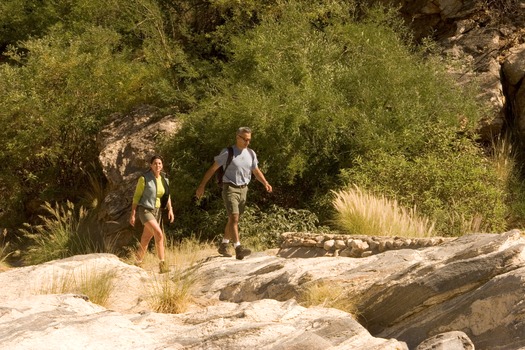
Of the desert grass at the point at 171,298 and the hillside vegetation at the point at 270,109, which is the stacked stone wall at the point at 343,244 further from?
the desert grass at the point at 171,298

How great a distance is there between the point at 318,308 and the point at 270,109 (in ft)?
27.9

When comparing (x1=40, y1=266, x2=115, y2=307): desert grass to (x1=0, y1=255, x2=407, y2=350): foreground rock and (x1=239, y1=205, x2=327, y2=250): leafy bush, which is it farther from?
(x1=239, y1=205, x2=327, y2=250): leafy bush

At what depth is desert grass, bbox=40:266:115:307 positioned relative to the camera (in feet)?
29.6

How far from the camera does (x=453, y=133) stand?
1555 cm

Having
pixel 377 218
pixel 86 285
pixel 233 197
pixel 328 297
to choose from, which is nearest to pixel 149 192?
pixel 233 197

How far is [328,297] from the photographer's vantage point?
8656mm

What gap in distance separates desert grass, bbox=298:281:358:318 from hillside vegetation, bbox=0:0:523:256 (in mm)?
4828

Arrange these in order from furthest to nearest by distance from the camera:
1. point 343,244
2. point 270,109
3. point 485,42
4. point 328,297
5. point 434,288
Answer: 1. point 485,42
2. point 270,109
3. point 343,244
4. point 328,297
5. point 434,288

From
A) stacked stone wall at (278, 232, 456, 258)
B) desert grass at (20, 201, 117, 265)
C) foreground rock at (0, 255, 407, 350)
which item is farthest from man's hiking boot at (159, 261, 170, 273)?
desert grass at (20, 201, 117, 265)

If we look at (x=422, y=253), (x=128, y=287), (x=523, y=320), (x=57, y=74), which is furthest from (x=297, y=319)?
(x=57, y=74)

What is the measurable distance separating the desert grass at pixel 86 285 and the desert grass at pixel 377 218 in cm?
464

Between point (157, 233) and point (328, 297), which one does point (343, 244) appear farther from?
point (328, 297)

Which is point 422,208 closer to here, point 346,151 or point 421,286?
point 346,151

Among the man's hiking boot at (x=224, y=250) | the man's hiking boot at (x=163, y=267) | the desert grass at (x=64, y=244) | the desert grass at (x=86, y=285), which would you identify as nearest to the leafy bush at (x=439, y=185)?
the man's hiking boot at (x=224, y=250)
